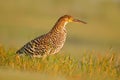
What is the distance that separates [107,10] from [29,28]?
4533 mm

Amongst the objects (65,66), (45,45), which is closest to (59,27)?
(45,45)

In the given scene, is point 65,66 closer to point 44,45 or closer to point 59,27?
point 44,45

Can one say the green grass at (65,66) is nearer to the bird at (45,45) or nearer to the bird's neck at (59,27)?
the bird at (45,45)

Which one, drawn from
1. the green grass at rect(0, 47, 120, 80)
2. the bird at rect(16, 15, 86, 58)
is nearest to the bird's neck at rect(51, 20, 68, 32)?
the bird at rect(16, 15, 86, 58)

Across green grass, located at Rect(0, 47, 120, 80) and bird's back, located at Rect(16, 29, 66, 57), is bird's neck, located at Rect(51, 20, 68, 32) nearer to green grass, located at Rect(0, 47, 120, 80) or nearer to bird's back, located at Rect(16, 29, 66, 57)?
bird's back, located at Rect(16, 29, 66, 57)

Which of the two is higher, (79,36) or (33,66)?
(33,66)

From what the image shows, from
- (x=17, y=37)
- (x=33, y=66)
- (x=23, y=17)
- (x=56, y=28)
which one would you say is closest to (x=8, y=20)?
(x=23, y=17)

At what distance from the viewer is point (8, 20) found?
16.2m

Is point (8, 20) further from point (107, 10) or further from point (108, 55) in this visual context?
point (108, 55)

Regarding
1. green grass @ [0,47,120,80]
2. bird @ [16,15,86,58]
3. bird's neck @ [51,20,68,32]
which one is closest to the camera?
green grass @ [0,47,120,80]

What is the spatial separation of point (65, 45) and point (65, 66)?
3251 mm

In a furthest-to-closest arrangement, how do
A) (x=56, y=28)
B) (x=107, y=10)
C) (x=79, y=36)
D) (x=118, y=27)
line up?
(x=107, y=10)
(x=118, y=27)
(x=79, y=36)
(x=56, y=28)

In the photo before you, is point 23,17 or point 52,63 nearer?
point 52,63

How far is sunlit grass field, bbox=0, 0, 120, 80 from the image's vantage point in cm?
953
